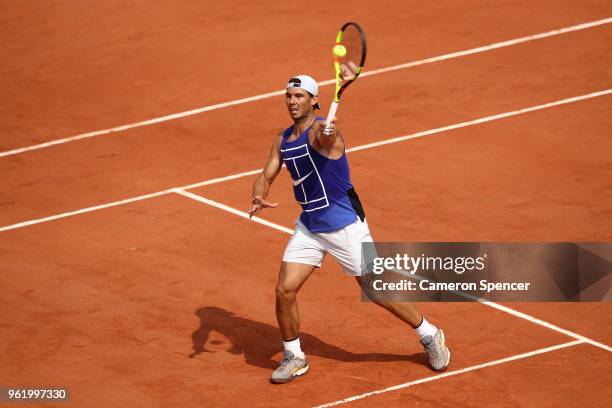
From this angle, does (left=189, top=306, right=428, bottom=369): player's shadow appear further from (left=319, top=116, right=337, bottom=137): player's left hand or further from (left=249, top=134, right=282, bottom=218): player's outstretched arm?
(left=319, top=116, right=337, bottom=137): player's left hand

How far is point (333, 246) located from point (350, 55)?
6.05 ft

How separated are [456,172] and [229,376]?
18.5 feet

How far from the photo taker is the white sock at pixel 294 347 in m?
11.4

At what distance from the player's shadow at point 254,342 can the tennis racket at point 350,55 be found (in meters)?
2.55

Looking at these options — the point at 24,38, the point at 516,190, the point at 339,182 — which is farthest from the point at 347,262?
the point at 24,38

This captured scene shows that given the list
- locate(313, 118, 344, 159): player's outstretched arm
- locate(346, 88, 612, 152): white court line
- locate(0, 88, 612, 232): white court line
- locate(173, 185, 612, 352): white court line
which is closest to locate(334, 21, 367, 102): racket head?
locate(313, 118, 344, 159): player's outstretched arm

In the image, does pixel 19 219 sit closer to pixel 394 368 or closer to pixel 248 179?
pixel 248 179

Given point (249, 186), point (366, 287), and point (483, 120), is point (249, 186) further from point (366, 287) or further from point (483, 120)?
point (366, 287)

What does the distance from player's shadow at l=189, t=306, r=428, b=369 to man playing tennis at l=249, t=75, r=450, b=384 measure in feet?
1.92

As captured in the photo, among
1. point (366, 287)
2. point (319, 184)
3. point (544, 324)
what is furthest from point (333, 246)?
point (544, 324)

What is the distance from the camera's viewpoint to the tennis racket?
11.1 metres

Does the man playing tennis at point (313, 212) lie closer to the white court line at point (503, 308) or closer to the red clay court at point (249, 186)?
the red clay court at point (249, 186)

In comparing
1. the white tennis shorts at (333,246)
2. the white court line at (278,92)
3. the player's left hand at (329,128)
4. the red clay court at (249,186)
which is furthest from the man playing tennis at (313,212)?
the white court line at (278,92)

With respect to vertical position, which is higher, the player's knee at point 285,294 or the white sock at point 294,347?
the player's knee at point 285,294
